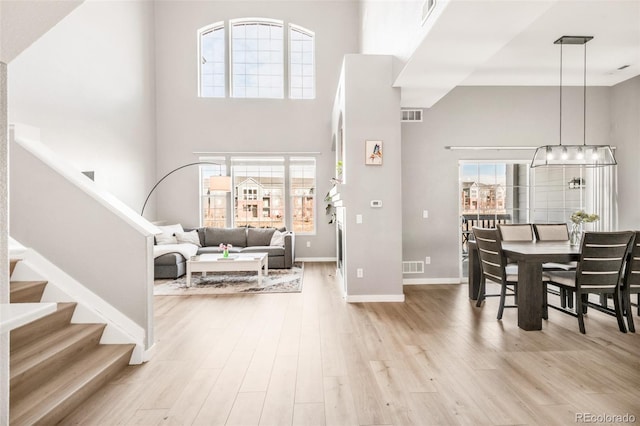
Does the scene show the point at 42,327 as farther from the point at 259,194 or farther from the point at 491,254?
the point at 259,194

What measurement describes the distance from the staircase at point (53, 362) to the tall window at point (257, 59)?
6.60m

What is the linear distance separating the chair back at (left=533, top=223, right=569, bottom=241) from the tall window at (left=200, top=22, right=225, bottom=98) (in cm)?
687

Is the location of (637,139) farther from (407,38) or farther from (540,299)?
(407,38)

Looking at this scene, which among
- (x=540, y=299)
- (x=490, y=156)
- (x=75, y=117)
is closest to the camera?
(x=540, y=299)

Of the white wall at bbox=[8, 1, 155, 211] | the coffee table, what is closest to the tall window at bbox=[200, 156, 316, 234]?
the white wall at bbox=[8, 1, 155, 211]

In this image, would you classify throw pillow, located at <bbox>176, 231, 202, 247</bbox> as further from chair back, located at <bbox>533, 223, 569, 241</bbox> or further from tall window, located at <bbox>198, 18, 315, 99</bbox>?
chair back, located at <bbox>533, 223, 569, 241</bbox>

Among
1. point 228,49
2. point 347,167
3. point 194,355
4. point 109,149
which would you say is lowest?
point 194,355

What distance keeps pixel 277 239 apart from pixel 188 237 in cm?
174

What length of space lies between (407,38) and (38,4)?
3.50m

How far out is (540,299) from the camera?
3.44 meters

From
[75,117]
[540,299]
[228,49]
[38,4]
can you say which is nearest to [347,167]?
[540,299]

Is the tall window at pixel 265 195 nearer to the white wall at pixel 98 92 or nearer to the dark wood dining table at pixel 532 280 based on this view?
the white wall at pixel 98 92

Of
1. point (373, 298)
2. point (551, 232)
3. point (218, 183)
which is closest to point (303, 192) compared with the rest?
point (218, 183)

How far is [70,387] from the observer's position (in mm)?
2102
